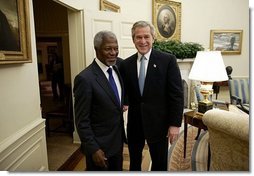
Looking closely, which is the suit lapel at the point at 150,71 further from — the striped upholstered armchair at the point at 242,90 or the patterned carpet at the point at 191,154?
the patterned carpet at the point at 191,154

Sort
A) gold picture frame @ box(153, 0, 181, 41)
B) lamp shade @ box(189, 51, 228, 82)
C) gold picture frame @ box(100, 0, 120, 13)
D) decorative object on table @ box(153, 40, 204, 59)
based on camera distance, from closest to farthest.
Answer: lamp shade @ box(189, 51, 228, 82)
gold picture frame @ box(153, 0, 181, 41)
gold picture frame @ box(100, 0, 120, 13)
decorative object on table @ box(153, 40, 204, 59)

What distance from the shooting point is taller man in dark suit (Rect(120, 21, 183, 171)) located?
1312 mm

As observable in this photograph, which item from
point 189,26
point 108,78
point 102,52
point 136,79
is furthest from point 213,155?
point 189,26

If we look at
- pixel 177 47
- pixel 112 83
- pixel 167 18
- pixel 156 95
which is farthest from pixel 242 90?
pixel 177 47

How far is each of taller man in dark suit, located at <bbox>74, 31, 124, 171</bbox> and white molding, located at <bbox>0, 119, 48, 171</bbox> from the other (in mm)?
378

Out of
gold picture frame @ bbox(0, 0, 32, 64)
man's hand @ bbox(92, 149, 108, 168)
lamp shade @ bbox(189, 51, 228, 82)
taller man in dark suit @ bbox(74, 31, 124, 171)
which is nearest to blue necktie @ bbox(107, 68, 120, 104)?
taller man in dark suit @ bbox(74, 31, 124, 171)

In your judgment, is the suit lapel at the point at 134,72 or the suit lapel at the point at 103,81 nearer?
the suit lapel at the point at 103,81

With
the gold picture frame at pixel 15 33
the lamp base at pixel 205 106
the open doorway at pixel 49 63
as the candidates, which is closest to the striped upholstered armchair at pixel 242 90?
the lamp base at pixel 205 106

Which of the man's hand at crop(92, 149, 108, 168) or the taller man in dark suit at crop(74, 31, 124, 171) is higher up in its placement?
the taller man in dark suit at crop(74, 31, 124, 171)

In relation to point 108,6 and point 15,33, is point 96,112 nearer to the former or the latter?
point 15,33

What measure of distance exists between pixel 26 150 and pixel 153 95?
85cm

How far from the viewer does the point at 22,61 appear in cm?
120

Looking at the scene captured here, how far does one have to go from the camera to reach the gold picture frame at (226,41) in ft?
4.04

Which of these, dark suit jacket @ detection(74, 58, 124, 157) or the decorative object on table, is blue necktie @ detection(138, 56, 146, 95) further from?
the decorative object on table
